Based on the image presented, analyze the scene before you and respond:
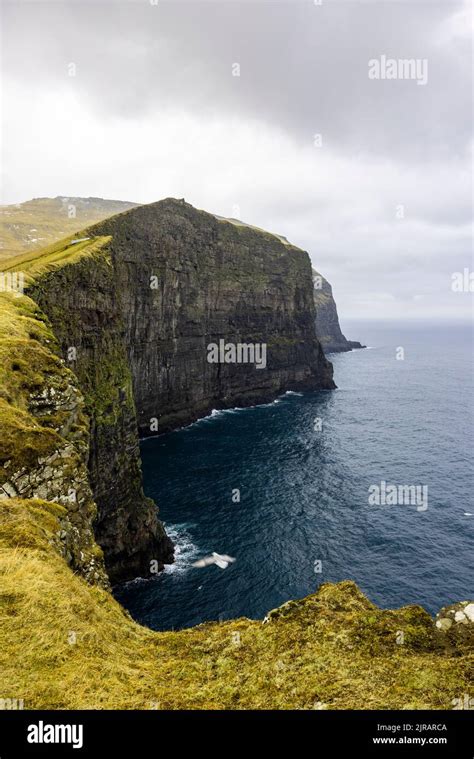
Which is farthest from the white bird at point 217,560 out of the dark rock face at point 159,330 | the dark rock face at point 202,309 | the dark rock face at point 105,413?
the dark rock face at point 202,309

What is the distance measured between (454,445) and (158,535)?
64.2m

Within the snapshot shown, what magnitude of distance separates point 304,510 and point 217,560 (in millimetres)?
16532

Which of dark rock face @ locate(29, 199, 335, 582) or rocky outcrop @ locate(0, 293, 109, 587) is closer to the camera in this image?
rocky outcrop @ locate(0, 293, 109, 587)

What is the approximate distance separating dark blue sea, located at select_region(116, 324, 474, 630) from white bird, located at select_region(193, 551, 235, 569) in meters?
0.77

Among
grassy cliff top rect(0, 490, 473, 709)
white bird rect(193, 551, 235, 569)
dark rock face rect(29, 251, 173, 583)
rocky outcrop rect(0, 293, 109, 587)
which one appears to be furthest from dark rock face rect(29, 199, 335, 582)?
grassy cliff top rect(0, 490, 473, 709)

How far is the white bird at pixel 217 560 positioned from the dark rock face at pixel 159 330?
12.0ft

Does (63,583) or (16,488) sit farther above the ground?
(16,488)

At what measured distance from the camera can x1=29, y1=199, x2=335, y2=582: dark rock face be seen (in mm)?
42375

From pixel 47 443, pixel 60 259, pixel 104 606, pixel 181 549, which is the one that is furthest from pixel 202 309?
pixel 104 606

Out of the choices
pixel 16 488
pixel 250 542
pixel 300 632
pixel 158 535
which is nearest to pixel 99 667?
pixel 300 632

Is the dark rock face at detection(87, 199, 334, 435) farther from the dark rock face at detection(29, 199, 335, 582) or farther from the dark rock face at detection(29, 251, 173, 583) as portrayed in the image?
the dark rock face at detection(29, 251, 173, 583)

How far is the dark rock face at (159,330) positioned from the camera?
4238cm

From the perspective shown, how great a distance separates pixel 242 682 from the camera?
33.2 ft
